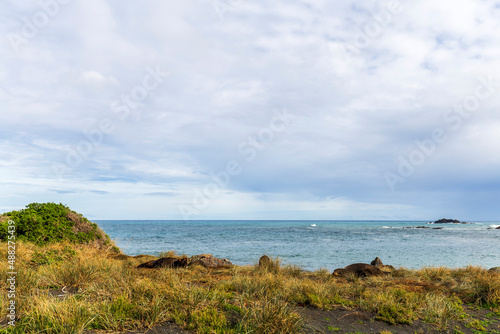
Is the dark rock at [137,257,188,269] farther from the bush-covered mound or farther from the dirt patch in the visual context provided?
the dirt patch

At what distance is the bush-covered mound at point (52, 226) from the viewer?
48.6ft

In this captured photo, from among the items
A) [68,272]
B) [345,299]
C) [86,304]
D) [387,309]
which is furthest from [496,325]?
[68,272]

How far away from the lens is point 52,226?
51.4 feet

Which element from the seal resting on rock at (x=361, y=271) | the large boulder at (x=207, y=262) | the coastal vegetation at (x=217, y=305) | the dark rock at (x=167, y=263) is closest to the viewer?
the coastal vegetation at (x=217, y=305)

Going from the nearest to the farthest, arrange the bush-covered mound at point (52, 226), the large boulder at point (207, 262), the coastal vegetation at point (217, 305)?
the coastal vegetation at point (217, 305) < the large boulder at point (207, 262) < the bush-covered mound at point (52, 226)

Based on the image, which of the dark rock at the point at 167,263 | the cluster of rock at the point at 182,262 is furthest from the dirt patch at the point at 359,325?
the dark rock at the point at 167,263

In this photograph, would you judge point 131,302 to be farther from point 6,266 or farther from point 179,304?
point 6,266

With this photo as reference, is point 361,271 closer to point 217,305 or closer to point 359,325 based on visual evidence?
point 359,325

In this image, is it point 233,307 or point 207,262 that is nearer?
point 233,307

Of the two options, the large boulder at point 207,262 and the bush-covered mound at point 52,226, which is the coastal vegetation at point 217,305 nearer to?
the large boulder at point 207,262

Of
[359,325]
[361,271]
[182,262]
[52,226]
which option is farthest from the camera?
[52,226]

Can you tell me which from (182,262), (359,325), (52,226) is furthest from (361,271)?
(52,226)

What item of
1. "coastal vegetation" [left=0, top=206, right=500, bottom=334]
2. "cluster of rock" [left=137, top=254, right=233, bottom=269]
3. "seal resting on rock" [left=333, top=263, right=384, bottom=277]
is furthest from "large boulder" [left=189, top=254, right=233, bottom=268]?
"seal resting on rock" [left=333, top=263, right=384, bottom=277]

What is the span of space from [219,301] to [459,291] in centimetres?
724
